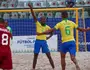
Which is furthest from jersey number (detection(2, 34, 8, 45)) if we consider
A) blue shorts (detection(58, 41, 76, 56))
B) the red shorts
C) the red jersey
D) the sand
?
the sand

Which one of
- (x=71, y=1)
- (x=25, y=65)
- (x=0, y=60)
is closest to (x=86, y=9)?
(x=71, y=1)

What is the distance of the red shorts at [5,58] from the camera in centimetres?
880

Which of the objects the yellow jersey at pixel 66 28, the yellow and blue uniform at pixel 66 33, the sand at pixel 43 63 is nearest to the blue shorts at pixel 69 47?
the yellow and blue uniform at pixel 66 33

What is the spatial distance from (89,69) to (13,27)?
7.94 meters

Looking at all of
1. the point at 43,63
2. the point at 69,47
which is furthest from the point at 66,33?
the point at 43,63

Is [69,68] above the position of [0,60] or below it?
below

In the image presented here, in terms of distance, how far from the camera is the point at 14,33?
64.8ft

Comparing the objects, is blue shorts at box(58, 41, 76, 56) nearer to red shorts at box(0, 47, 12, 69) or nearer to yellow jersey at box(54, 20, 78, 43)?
yellow jersey at box(54, 20, 78, 43)

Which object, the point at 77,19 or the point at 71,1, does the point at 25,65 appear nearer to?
the point at 77,19

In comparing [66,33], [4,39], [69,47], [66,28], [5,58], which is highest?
[4,39]

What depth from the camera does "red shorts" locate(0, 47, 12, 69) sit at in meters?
8.80

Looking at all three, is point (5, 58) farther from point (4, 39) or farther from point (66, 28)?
point (66, 28)

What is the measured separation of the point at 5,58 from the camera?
8859 mm

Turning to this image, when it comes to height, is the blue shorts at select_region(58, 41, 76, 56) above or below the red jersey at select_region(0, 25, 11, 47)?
below
